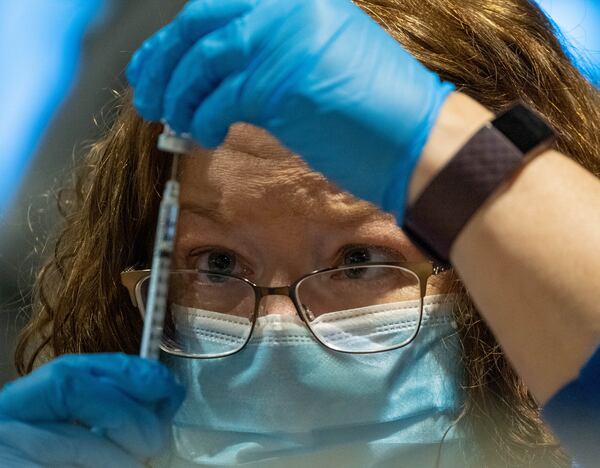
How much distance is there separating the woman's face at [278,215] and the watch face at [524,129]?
0.50 metres

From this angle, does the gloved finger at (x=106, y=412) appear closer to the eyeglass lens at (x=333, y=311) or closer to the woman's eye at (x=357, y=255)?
the eyeglass lens at (x=333, y=311)

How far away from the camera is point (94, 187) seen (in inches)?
73.1

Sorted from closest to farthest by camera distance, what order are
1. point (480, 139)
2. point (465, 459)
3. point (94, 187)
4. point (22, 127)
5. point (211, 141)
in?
point (480, 139), point (211, 141), point (465, 459), point (94, 187), point (22, 127)

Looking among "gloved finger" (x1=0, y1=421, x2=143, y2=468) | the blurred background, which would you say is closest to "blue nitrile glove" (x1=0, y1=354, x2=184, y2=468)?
"gloved finger" (x1=0, y1=421, x2=143, y2=468)

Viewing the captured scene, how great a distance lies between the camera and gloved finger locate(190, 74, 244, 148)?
112cm

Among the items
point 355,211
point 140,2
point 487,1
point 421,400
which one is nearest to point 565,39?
point 487,1

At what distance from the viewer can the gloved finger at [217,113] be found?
1116 mm

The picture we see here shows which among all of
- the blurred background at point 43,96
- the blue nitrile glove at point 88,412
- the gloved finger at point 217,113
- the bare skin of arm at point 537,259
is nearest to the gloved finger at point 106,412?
the blue nitrile glove at point 88,412

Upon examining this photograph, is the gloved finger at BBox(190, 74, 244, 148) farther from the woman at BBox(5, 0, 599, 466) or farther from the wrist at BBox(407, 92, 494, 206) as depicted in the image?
the woman at BBox(5, 0, 599, 466)

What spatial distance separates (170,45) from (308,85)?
201 millimetres

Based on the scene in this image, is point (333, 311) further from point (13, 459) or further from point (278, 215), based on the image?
point (13, 459)

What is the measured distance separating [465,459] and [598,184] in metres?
0.65

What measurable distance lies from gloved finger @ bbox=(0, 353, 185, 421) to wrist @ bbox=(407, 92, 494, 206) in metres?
0.38

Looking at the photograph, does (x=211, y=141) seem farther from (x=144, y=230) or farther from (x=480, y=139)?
(x=144, y=230)
